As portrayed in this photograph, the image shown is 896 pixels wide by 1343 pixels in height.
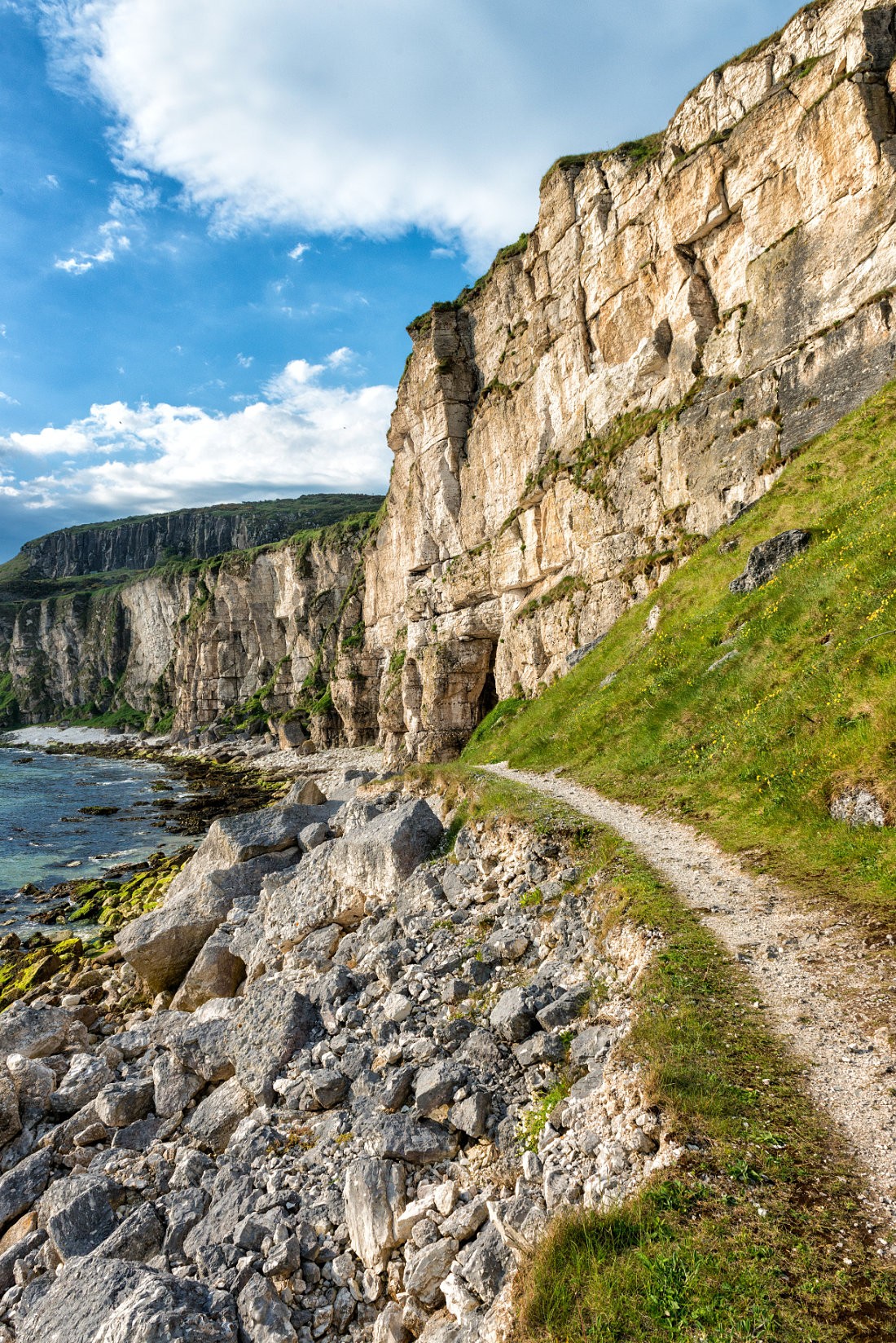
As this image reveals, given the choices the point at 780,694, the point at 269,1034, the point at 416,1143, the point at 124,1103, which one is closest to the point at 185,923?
the point at 124,1103

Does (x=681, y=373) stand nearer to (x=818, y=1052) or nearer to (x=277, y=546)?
(x=818, y=1052)

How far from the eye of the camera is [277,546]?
10506 cm

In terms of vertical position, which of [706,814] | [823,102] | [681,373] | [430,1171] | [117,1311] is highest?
[823,102]

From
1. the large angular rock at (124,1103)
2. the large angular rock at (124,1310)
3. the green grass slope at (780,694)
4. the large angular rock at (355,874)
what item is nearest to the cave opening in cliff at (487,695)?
the green grass slope at (780,694)

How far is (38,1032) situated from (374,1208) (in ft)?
35.0

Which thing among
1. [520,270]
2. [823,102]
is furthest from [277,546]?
[823,102]

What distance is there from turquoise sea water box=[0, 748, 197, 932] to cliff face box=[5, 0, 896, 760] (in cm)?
2074

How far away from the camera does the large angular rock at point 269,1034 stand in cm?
910

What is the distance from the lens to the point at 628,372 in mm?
34125

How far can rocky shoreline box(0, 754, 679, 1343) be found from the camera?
17.5ft

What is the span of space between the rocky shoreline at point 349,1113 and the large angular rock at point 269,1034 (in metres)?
0.04

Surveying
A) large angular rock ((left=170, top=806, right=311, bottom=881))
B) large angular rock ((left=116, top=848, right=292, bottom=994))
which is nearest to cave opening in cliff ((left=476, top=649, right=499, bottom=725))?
large angular rock ((left=170, top=806, right=311, bottom=881))

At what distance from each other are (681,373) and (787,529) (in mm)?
15863

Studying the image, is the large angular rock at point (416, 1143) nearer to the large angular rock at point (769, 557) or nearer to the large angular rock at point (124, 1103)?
the large angular rock at point (124, 1103)
